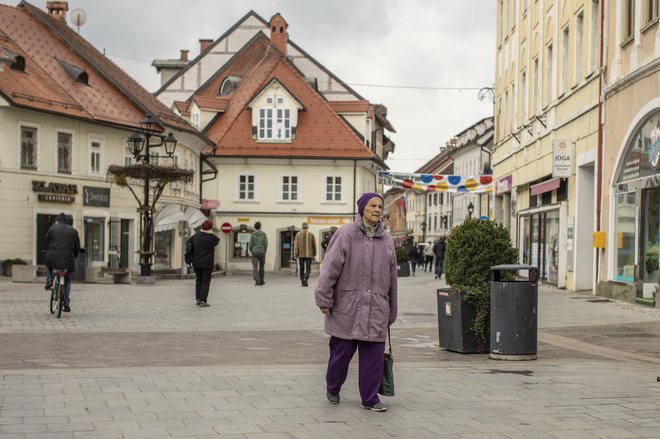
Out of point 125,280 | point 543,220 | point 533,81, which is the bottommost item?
point 125,280

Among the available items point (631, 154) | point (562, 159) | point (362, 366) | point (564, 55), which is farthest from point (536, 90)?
point (362, 366)

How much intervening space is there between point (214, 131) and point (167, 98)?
24.5ft

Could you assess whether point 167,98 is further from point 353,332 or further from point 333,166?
point 353,332

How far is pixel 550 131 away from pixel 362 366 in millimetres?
23327

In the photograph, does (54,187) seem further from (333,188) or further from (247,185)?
(333,188)

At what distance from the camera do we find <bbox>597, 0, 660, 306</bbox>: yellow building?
773 inches

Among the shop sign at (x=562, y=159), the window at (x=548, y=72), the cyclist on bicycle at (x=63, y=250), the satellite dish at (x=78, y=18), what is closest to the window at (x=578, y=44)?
the shop sign at (x=562, y=159)

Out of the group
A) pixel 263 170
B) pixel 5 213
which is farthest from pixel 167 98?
pixel 5 213

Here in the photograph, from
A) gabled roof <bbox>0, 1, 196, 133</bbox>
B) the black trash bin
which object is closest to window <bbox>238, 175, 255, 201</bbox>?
gabled roof <bbox>0, 1, 196, 133</bbox>

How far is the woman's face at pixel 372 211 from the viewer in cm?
770

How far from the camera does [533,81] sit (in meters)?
33.3

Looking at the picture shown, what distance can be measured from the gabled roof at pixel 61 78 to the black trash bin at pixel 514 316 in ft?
88.1

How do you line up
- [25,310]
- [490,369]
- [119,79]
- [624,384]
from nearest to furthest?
[624,384] < [490,369] < [25,310] < [119,79]

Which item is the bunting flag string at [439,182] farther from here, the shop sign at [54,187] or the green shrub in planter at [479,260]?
the green shrub in planter at [479,260]
